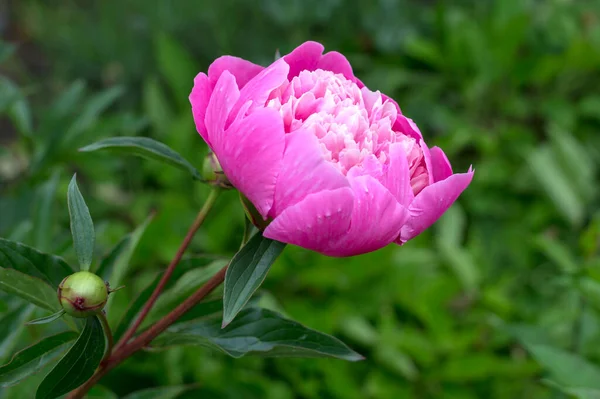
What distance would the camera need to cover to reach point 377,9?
223 cm

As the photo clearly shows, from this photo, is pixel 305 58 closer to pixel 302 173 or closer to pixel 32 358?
pixel 302 173

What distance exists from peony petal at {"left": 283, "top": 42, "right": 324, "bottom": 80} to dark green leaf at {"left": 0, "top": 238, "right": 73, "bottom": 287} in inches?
9.6

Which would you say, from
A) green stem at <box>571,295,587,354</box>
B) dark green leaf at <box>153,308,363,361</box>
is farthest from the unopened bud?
green stem at <box>571,295,587,354</box>

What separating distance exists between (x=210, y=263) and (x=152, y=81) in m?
1.46

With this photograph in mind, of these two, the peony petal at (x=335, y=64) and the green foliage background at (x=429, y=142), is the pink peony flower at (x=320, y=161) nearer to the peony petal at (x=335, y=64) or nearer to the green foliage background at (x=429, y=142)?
the peony petal at (x=335, y=64)

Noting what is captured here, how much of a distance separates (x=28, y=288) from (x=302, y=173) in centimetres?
24

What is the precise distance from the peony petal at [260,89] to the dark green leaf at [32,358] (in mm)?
227

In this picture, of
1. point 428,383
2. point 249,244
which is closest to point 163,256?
point 428,383

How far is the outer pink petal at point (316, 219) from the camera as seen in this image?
0.45 meters

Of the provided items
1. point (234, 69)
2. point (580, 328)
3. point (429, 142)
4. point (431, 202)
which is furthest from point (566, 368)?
point (429, 142)

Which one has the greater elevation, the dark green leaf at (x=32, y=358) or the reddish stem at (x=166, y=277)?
the reddish stem at (x=166, y=277)

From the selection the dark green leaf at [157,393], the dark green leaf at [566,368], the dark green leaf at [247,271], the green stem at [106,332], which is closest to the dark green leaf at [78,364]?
the green stem at [106,332]

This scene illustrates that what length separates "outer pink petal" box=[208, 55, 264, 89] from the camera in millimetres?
533

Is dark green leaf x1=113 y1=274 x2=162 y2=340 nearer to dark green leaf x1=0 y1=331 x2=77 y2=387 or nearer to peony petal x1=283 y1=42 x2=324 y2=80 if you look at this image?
dark green leaf x1=0 y1=331 x2=77 y2=387
